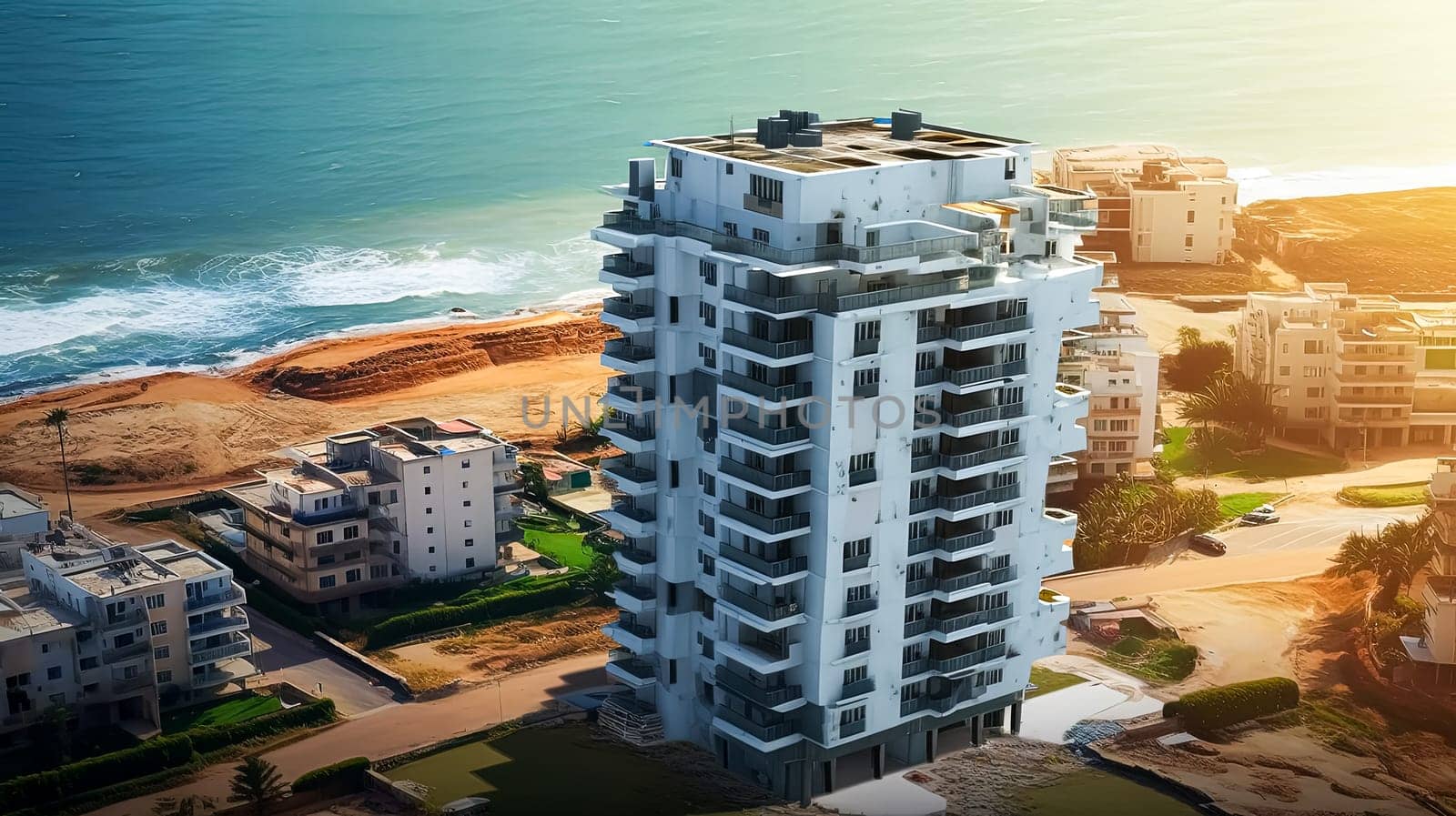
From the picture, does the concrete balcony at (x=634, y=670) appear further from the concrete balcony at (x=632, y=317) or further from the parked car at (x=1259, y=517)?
the parked car at (x=1259, y=517)

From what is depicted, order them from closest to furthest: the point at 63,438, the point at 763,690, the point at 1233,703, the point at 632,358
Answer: the point at 763,690 < the point at 632,358 < the point at 1233,703 < the point at 63,438

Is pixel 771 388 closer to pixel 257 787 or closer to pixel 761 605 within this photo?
pixel 761 605

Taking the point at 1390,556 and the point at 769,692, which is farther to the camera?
the point at 1390,556

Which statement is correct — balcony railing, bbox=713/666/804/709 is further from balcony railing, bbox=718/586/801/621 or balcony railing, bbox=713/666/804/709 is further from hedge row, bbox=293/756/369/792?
hedge row, bbox=293/756/369/792

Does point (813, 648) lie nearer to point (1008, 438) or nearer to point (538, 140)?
point (1008, 438)

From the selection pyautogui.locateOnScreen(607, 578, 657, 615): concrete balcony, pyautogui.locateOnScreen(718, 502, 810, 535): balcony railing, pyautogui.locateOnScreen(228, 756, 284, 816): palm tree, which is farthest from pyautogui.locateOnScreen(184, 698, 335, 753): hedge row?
pyautogui.locateOnScreen(718, 502, 810, 535): balcony railing

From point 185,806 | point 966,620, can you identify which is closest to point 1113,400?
point 966,620

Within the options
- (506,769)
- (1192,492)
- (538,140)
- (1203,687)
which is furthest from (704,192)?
(538,140)
